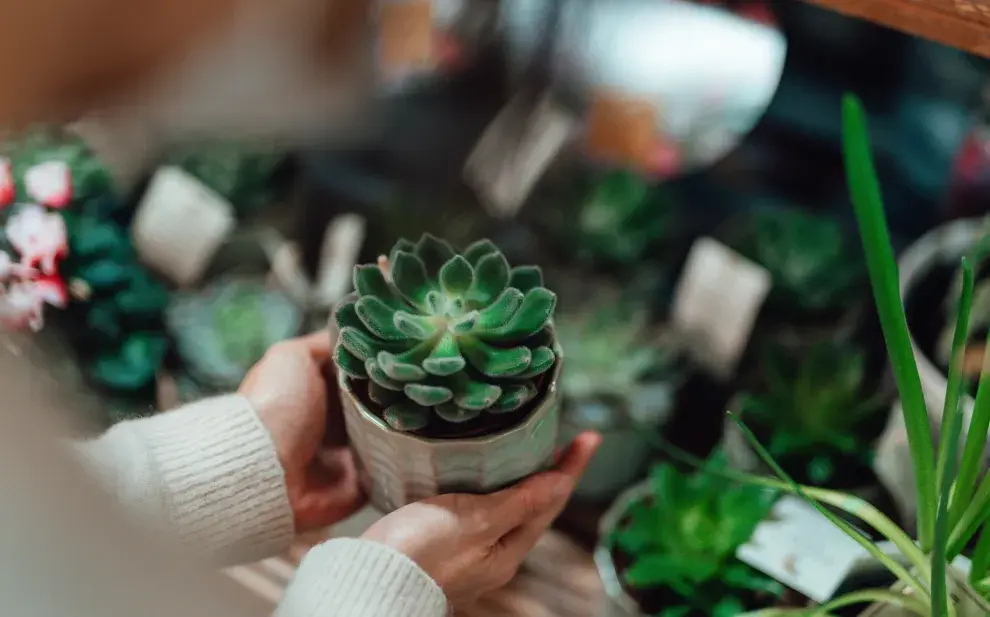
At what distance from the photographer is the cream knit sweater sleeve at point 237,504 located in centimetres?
43

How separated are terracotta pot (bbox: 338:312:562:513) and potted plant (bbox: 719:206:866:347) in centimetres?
40

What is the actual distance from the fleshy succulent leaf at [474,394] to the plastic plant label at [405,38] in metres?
0.66

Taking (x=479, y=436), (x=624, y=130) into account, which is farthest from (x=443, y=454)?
(x=624, y=130)

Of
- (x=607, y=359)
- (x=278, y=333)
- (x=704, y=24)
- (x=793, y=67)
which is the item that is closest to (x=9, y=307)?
(x=278, y=333)

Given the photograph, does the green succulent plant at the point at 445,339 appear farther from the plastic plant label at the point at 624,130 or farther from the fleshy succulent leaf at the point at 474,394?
the plastic plant label at the point at 624,130

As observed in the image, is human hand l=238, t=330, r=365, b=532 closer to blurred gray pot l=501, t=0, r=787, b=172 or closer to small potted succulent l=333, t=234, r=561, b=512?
small potted succulent l=333, t=234, r=561, b=512

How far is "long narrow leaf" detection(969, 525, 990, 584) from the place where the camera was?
1.65 feet

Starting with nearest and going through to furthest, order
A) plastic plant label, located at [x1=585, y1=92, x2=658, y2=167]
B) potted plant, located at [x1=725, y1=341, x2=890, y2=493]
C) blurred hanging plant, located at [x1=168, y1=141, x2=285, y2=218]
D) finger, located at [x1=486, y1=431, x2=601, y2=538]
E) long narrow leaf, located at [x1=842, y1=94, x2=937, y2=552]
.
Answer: long narrow leaf, located at [x1=842, y1=94, x2=937, y2=552] → finger, located at [x1=486, y1=431, x2=601, y2=538] → potted plant, located at [x1=725, y1=341, x2=890, y2=493] → blurred hanging plant, located at [x1=168, y1=141, x2=285, y2=218] → plastic plant label, located at [x1=585, y1=92, x2=658, y2=167]

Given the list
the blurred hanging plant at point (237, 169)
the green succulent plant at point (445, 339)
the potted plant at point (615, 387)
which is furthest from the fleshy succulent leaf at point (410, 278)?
the blurred hanging plant at point (237, 169)

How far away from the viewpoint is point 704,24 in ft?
3.11

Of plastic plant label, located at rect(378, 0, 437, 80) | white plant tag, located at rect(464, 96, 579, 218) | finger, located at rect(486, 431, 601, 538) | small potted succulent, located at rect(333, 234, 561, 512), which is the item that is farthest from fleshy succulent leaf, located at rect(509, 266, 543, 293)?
plastic plant label, located at rect(378, 0, 437, 80)

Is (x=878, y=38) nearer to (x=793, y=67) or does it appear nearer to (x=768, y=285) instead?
(x=793, y=67)

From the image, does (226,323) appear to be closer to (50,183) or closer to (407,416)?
(50,183)

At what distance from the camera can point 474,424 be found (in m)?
0.49
